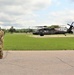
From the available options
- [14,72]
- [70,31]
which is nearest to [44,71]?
[14,72]

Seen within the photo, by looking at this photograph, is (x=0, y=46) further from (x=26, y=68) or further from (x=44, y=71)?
(x=44, y=71)

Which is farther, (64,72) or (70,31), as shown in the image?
(70,31)

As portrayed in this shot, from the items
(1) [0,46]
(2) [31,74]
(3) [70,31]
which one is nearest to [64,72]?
(2) [31,74]

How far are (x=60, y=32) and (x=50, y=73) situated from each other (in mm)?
76463

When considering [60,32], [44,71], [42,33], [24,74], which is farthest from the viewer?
[60,32]

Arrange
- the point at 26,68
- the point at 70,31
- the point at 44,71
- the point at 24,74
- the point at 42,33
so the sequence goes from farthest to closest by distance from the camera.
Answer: the point at 70,31 < the point at 42,33 < the point at 26,68 < the point at 44,71 < the point at 24,74

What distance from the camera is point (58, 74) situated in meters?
9.72

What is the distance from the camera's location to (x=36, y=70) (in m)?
10.6

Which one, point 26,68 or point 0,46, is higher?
point 0,46

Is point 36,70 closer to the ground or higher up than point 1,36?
closer to the ground

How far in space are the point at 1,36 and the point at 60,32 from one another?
74956mm

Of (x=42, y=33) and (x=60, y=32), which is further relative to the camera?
(x=60, y=32)

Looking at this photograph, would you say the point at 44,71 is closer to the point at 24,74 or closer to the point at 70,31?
the point at 24,74

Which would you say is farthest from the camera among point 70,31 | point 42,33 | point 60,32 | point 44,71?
point 70,31
